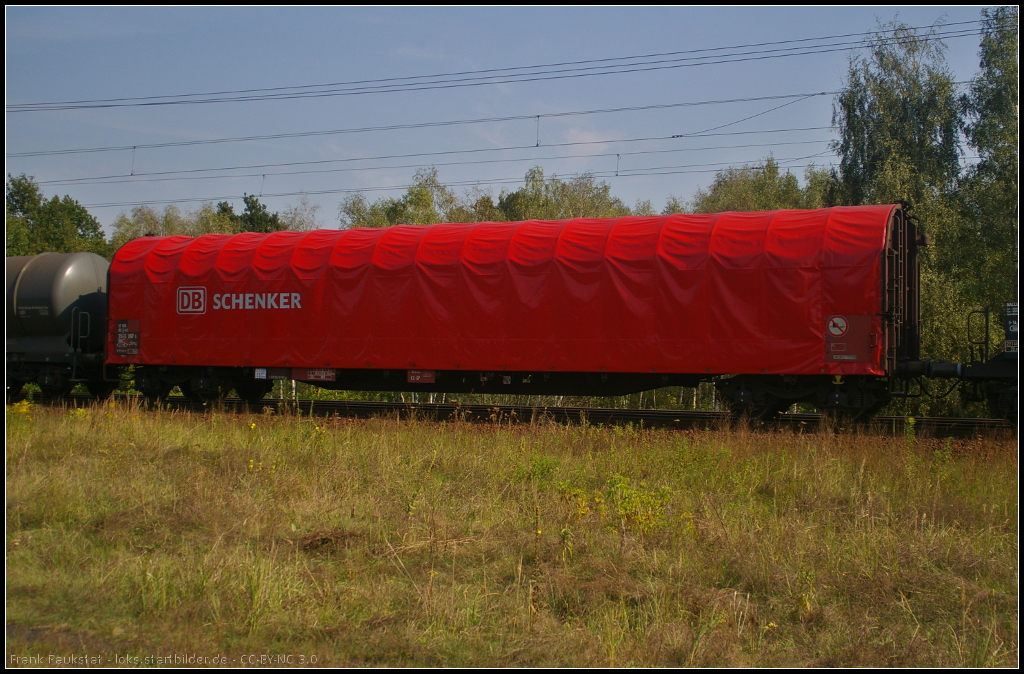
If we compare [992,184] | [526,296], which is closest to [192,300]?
[526,296]

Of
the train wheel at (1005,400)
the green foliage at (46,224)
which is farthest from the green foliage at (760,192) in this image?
the green foliage at (46,224)

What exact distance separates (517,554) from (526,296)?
778 centimetres

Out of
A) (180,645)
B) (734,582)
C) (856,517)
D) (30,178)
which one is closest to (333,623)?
(180,645)

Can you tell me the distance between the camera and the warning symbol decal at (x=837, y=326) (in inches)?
457

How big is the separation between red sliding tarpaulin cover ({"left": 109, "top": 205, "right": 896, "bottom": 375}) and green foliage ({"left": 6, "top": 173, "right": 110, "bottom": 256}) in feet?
98.7

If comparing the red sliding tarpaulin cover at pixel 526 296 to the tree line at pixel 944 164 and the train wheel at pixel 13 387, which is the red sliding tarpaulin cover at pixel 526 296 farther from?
the tree line at pixel 944 164

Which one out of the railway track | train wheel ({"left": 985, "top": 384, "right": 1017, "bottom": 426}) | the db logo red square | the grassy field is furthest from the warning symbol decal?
the db logo red square

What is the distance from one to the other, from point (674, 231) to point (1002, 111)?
18817 mm

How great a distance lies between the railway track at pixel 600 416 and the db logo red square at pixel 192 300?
2.10 m

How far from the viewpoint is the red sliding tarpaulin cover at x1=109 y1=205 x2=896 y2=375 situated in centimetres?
1187

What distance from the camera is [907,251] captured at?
12867mm

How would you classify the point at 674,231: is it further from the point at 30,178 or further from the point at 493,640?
the point at 30,178

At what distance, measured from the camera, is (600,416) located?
14.0 m

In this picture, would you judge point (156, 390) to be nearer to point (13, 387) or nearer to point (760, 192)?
point (13, 387)
